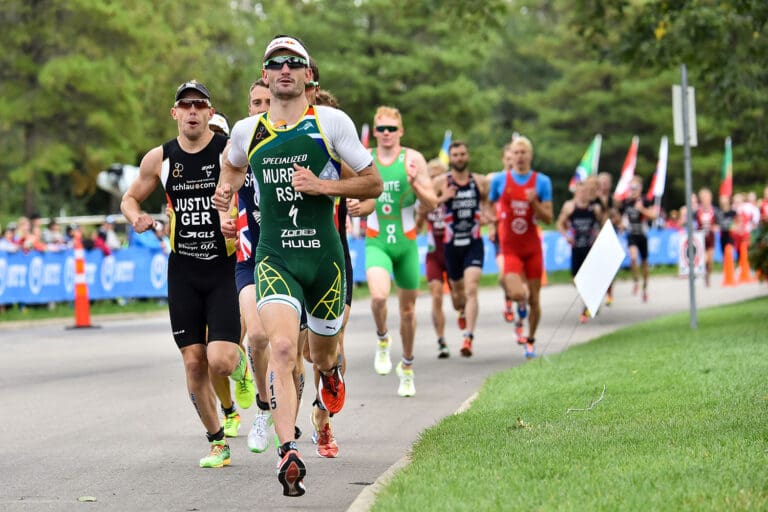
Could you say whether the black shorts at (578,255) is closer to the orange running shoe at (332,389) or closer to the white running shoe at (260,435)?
the white running shoe at (260,435)

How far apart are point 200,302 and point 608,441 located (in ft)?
8.76

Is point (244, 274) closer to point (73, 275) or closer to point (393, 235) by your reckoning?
point (393, 235)

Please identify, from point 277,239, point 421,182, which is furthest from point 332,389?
point 421,182

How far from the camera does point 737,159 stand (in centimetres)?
6169

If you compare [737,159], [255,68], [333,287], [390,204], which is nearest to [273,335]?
[333,287]

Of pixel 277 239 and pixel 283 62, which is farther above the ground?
pixel 283 62

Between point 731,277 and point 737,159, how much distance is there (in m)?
29.1

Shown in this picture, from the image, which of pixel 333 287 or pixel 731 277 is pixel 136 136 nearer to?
pixel 731 277

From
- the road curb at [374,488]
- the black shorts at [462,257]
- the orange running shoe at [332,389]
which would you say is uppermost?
the black shorts at [462,257]

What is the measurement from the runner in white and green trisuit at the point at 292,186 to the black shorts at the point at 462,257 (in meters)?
8.86

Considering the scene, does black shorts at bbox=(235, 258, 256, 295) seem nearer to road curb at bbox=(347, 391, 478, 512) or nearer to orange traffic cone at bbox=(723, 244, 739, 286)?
road curb at bbox=(347, 391, 478, 512)

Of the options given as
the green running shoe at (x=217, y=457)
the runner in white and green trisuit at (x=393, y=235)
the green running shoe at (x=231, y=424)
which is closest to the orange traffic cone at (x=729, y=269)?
the runner in white and green trisuit at (x=393, y=235)

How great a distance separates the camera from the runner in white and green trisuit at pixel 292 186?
753 cm

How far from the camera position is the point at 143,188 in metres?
9.40
